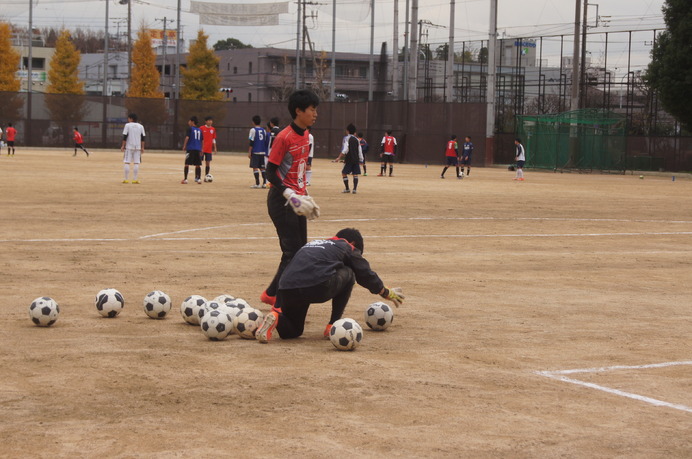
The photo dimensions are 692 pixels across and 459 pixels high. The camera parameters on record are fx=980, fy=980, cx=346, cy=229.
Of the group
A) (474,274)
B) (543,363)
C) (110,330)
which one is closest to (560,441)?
(543,363)

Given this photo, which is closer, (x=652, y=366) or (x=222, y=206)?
(x=652, y=366)

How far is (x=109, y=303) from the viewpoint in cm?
841

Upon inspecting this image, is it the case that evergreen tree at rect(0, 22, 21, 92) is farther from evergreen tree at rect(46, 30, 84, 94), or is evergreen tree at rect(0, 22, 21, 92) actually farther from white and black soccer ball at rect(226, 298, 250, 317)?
white and black soccer ball at rect(226, 298, 250, 317)

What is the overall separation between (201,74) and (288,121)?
2003cm

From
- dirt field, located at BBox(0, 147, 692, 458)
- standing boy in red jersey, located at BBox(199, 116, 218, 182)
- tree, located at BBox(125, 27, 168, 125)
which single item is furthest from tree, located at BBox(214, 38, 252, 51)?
dirt field, located at BBox(0, 147, 692, 458)

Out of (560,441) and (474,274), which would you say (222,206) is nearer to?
(474,274)

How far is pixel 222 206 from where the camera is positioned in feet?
69.9

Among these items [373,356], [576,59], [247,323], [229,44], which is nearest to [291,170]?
[247,323]

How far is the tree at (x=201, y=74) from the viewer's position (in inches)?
3248

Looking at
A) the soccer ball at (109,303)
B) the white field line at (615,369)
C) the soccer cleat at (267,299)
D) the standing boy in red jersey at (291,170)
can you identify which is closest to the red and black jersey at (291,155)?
the standing boy in red jersey at (291,170)

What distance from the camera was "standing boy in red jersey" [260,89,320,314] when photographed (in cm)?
885

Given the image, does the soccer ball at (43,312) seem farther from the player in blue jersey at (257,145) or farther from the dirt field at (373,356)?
the player in blue jersey at (257,145)

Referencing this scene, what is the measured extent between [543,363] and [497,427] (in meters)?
1.80

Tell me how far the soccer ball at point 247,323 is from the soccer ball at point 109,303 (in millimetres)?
1317
